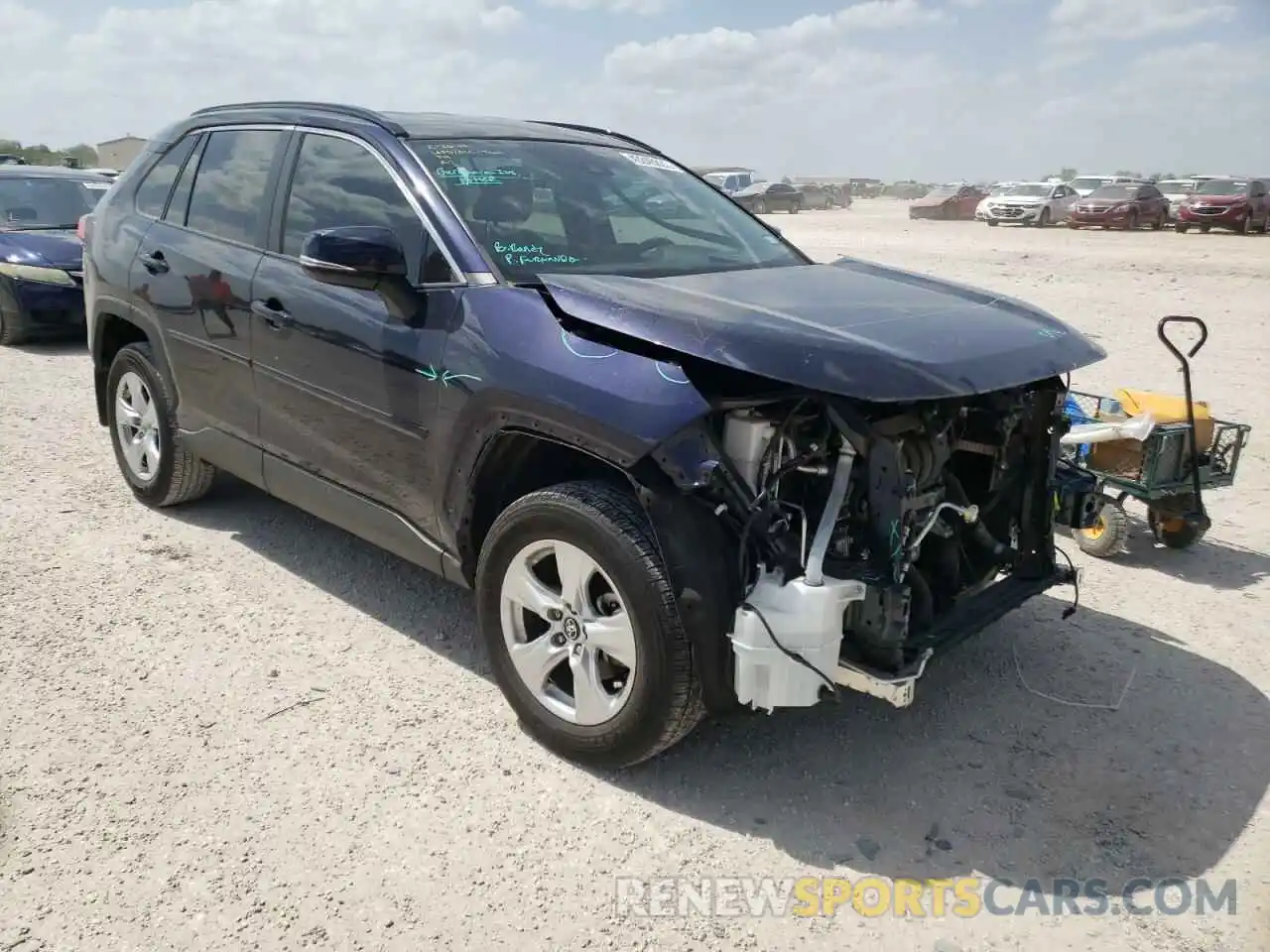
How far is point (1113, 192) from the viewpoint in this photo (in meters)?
29.6

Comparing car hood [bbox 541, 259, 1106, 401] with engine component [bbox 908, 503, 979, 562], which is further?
engine component [bbox 908, 503, 979, 562]

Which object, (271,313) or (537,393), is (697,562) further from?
(271,313)

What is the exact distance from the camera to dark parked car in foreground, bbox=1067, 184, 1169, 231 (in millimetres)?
28792

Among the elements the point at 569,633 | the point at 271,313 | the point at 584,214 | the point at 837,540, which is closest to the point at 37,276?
the point at 271,313

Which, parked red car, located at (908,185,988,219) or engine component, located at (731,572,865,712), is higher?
parked red car, located at (908,185,988,219)

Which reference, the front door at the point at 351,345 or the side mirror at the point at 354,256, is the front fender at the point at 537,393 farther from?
the side mirror at the point at 354,256

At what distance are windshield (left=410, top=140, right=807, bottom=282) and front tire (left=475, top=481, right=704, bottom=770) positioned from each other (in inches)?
34.5

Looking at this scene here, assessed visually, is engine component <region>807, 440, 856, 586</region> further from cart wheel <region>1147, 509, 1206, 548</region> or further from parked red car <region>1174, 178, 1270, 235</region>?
parked red car <region>1174, 178, 1270, 235</region>

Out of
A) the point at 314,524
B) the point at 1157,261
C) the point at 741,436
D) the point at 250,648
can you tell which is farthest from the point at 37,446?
the point at 1157,261

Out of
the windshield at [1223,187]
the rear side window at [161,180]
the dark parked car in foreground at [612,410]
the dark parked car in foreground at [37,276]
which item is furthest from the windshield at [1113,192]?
the rear side window at [161,180]

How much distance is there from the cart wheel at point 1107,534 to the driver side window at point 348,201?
3426 millimetres

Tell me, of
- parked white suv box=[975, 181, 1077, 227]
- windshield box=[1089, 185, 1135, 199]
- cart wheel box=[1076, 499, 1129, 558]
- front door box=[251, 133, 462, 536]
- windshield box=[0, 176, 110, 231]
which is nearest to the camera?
front door box=[251, 133, 462, 536]

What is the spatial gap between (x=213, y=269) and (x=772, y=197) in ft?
135

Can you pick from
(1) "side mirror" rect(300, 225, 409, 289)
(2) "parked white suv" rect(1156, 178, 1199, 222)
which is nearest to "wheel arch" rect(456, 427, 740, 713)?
(1) "side mirror" rect(300, 225, 409, 289)
